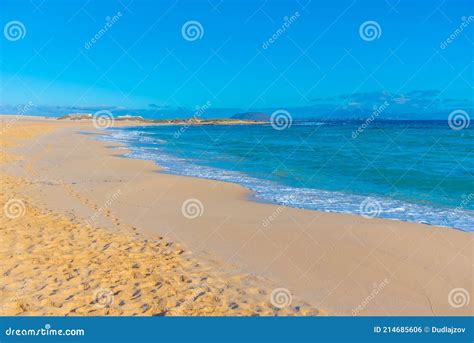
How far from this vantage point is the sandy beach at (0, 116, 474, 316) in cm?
556

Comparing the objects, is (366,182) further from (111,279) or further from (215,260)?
(111,279)

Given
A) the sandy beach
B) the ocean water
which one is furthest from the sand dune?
the ocean water

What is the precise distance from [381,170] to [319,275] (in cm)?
1373

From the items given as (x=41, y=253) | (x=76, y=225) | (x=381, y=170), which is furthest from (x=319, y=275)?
(x=381, y=170)

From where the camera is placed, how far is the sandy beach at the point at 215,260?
5562 millimetres

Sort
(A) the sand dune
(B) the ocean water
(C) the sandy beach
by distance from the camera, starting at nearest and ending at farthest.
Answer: (A) the sand dune
(C) the sandy beach
(B) the ocean water

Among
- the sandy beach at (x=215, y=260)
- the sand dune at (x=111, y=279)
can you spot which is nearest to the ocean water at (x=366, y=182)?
the sandy beach at (x=215, y=260)

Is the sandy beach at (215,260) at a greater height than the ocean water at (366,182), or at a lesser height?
lesser

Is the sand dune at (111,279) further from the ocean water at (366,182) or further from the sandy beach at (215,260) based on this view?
the ocean water at (366,182)

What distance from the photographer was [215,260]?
7.30m

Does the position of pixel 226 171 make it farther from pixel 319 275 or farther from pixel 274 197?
pixel 319 275

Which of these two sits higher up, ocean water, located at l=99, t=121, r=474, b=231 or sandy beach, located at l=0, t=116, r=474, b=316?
ocean water, located at l=99, t=121, r=474, b=231

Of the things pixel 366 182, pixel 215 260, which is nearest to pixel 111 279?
pixel 215 260

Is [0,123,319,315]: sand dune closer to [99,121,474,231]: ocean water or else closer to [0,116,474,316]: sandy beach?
Answer: [0,116,474,316]: sandy beach
